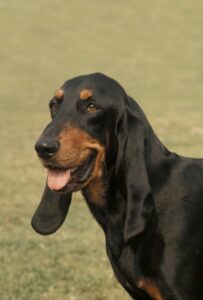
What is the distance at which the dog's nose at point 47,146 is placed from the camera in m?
4.82

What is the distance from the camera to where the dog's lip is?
5.01 m

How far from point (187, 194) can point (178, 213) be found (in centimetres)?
19

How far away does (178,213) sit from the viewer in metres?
5.21

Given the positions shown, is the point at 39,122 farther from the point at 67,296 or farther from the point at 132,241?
the point at 132,241

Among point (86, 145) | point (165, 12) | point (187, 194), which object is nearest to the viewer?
point (86, 145)

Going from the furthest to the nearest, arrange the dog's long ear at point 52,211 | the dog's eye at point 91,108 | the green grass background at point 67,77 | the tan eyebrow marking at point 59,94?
the green grass background at point 67,77
the dog's long ear at point 52,211
the tan eyebrow marking at point 59,94
the dog's eye at point 91,108

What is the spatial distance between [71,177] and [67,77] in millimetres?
37015

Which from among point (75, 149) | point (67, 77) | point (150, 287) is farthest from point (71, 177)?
point (67, 77)

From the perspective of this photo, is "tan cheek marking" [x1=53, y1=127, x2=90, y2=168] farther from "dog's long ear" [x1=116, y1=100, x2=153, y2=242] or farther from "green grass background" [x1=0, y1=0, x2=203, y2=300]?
"green grass background" [x1=0, y1=0, x2=203, y2=300]

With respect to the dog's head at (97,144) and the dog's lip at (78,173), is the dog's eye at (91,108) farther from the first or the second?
the dog's lip at (78,173)

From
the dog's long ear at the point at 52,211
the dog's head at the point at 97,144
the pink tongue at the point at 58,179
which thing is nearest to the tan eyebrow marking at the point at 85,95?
the dog's head at the point at 97,144

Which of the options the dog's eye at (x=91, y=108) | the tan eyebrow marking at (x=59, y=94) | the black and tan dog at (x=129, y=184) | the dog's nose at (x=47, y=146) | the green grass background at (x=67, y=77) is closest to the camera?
the dog's nose at (x=47, y=146)

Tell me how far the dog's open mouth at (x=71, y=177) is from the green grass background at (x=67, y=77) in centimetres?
271

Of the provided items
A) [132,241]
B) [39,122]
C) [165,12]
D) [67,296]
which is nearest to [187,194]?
[132,241]
